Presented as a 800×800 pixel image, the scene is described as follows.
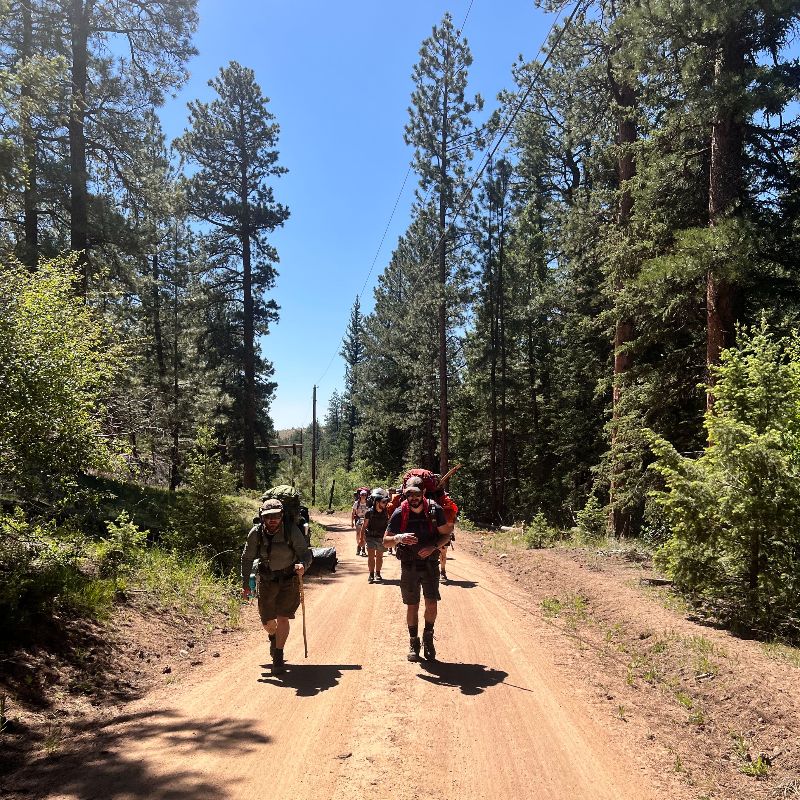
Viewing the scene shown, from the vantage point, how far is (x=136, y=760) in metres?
4.00

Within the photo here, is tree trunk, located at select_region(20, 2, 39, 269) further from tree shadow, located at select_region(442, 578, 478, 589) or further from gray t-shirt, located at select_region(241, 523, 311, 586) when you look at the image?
tree shadow, located at select_region(442, 578, 478, 589)

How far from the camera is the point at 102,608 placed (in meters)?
6.57

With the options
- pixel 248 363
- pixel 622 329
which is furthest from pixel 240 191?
pixel 622 329

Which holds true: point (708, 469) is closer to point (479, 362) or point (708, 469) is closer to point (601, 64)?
point (601, 64)

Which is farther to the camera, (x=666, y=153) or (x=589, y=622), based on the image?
(x=666, y=153)

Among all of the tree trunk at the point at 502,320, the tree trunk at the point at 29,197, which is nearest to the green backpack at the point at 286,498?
the tree trunk at the point at 29,197

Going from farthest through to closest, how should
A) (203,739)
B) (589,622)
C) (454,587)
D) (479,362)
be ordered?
(479,362)
(454,587)
(589,622)
(203,739)

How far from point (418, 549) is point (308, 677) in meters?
1.82

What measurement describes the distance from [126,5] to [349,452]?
59.2m

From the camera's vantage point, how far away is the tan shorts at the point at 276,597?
6.12m

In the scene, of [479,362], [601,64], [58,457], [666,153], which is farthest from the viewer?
[479,362]

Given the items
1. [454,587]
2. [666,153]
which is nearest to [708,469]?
[454,587]

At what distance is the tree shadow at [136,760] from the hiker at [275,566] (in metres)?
1.43

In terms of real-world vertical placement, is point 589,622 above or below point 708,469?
below
